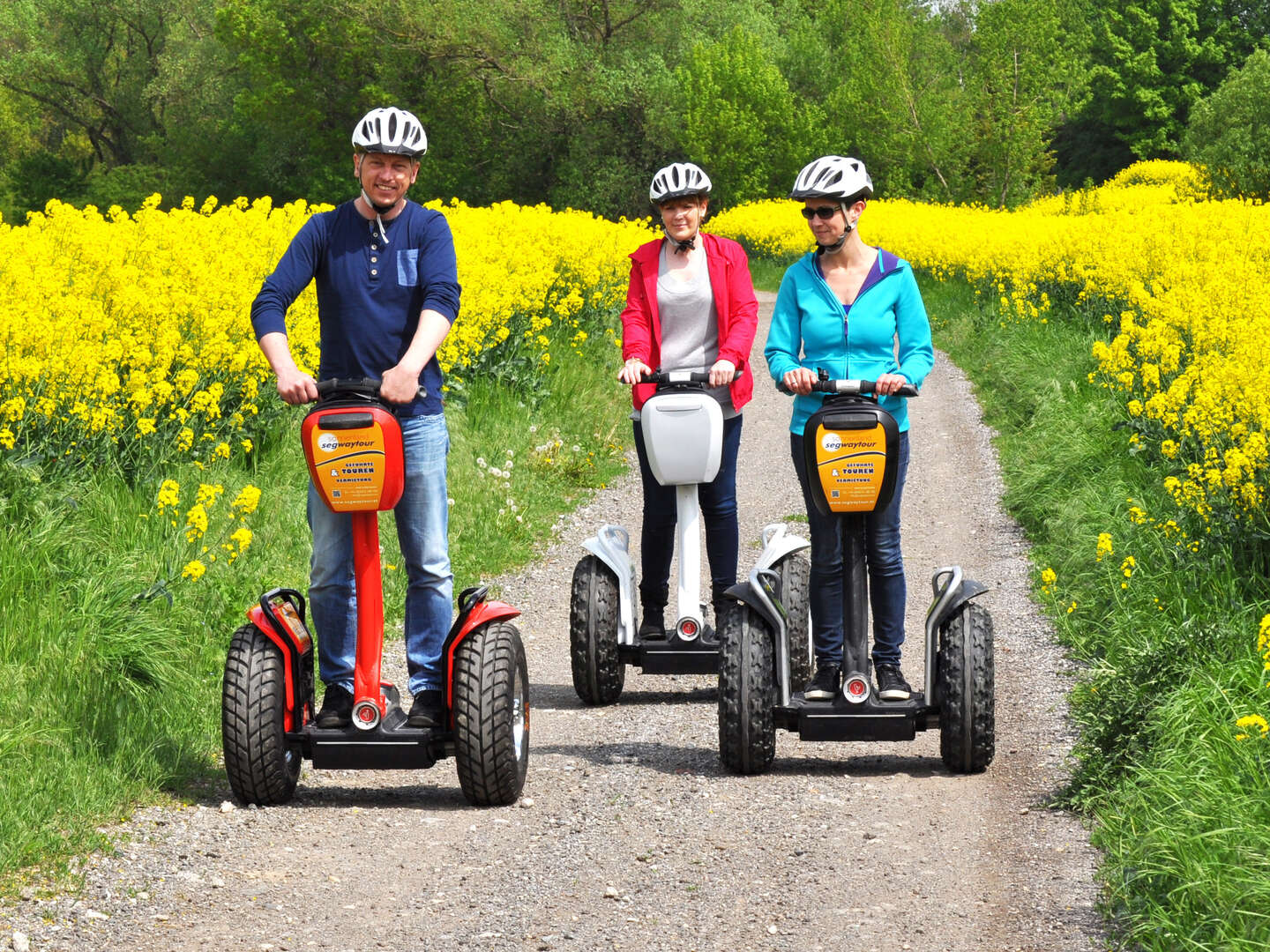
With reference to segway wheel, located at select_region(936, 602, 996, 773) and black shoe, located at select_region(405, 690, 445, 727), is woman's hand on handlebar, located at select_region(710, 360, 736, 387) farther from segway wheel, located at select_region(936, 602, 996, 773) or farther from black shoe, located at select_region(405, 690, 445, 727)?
black shoe, located at select_region(405, 690, 445, 727)

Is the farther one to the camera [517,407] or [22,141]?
[22,141]

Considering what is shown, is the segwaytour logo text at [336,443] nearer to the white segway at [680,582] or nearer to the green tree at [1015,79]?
the white segway at [680,582]

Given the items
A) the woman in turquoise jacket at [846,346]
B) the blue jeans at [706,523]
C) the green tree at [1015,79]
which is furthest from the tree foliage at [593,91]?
the woman in turquoise jacket at [846,346]

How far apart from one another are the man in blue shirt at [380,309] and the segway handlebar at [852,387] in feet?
3.83

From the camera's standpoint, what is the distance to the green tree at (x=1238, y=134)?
106 ft

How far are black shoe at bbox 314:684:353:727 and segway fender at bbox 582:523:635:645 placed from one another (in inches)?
63.3

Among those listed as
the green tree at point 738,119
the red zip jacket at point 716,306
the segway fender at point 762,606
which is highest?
the green tree at point 738,119

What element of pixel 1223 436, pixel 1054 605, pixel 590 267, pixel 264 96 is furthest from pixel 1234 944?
pixel 264 96

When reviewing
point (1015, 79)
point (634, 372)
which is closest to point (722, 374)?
point (634, 372)

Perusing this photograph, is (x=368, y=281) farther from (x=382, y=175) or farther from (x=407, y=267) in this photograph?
(x=382, y=175)

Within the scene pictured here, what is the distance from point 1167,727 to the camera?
448 cm

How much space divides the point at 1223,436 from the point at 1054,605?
1.23 meters

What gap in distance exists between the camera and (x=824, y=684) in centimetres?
501

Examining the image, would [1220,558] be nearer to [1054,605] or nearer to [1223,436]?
[1223,436]
